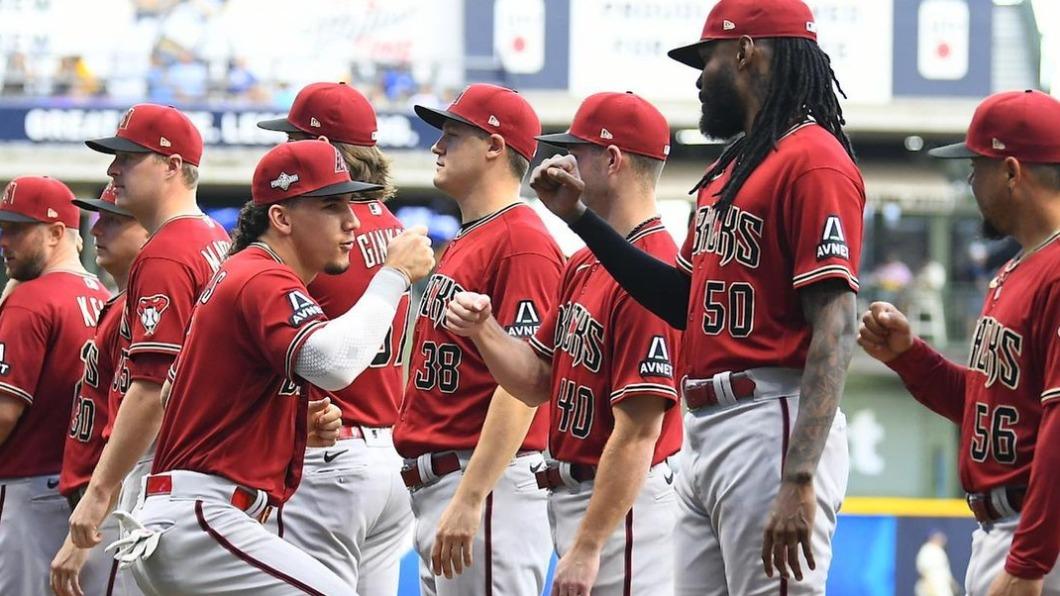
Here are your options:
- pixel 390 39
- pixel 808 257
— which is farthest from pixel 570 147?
pixel 390 39

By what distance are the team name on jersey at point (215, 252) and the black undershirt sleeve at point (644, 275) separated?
184 cm

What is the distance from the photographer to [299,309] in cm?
473

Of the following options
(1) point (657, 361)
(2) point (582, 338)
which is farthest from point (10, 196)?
(1) point (657, 361)

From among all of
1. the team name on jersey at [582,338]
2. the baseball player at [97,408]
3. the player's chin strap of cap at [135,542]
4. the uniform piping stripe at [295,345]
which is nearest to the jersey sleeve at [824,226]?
the team name on jersey at [582,338]

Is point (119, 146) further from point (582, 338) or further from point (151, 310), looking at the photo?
point (582, 338)

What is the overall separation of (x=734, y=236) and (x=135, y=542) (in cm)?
193

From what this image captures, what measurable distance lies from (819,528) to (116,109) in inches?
921

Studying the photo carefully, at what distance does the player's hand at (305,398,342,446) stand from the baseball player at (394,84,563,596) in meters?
0.26

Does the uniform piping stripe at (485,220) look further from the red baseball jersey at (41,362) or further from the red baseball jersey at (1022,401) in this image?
the red baseball jersey at (1022,401)

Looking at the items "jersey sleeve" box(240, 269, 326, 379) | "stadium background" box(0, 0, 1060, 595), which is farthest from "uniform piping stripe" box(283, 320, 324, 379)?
"stadium background" box(0, 0, 1060, 595)

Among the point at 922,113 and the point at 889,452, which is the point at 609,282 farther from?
the point at 922,113

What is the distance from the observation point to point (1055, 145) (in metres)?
4.57

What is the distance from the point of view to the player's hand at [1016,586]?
13.7 ft

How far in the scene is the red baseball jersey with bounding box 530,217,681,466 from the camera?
16.4 ft
